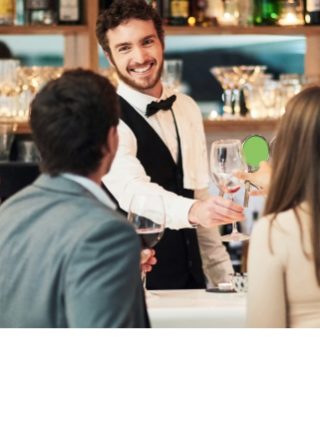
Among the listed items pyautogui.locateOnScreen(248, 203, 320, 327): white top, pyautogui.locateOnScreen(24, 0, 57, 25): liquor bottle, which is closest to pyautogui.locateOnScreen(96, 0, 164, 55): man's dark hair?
pyautogui.locateOnScreen(24, 0, 57, 25): liquor bottle

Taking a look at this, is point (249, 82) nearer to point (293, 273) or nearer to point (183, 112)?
point (183, 112)

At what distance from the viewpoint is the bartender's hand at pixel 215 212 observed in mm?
2883

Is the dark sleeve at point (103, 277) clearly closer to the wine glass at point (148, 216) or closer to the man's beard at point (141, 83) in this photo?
the wine glass at point (148, 216)

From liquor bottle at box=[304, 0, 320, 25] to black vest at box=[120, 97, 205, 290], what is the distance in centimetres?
168

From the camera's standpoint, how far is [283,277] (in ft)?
7.32

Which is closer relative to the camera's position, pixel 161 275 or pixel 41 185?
pixel 41 185

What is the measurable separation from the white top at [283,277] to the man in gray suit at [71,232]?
26 cm

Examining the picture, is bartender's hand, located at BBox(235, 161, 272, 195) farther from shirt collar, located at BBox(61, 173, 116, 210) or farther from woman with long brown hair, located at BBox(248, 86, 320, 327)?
shirt collar, located at BBox(61, 173, 116, 210)

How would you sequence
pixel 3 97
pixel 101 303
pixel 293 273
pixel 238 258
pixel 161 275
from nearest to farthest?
pixel 101 303 < pixel 293 273 < pixel 161 275 < pixel 3 97 < pixel 238 258

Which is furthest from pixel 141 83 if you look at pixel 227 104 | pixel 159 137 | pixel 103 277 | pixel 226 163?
pixel 103 277

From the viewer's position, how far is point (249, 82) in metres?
4.82
